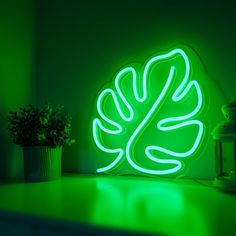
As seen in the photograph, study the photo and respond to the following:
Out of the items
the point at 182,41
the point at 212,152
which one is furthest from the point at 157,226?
the point at 182,41

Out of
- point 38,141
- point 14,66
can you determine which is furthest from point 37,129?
point 14,66

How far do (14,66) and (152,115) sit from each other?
29.1 inches

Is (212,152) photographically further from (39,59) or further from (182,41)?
(39,59)

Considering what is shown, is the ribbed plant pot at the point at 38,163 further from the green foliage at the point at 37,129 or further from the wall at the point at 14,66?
the wall at the point at 14,66

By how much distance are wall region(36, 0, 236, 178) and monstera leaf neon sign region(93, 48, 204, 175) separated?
0.24ft

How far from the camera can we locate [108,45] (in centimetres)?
140

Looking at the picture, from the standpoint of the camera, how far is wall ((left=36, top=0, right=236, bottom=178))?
3.88ft

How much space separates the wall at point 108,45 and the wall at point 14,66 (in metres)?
0.08

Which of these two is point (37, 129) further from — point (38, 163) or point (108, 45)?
point (108, 45)

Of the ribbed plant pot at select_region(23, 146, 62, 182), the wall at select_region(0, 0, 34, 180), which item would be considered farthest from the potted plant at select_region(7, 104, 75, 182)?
the wall at select_region(0, 0, 34, 180)

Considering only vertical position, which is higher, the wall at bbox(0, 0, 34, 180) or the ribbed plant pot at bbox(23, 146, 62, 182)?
the wall at bbox(0, 0, 34, 180)

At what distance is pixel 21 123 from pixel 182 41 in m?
0.80

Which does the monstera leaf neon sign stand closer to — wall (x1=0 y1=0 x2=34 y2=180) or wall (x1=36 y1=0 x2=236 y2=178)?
wall (x1=36 y1=0 x2=236 y2=178)

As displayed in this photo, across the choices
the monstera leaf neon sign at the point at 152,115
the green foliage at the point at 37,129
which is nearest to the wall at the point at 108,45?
the monstera leaf neon sign at the point at 152,115
